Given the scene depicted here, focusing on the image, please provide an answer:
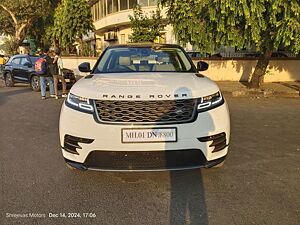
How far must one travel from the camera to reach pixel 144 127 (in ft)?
A: 8.06

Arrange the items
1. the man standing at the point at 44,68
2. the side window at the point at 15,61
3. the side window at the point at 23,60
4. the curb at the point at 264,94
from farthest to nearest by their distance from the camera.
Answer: the side window at the point at 15,61, the side window at the point at 23,60, the curb at the point at 264,94, the man standing at the point at 44,68

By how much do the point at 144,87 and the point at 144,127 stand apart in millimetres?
492

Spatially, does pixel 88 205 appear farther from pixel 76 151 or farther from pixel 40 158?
pixel 40 158

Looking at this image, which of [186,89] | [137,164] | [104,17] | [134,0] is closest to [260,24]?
[186,89]

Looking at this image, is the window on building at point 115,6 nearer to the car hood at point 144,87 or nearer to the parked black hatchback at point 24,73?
the parked black hatchback at point 24,73

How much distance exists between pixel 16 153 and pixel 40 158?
514 millimetres

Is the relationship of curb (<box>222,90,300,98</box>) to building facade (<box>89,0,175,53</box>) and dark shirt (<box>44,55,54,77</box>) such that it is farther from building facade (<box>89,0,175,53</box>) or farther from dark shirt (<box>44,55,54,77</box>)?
building facade (<box>89,0,175,53</box>)

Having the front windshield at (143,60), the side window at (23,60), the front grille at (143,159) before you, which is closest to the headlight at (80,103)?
the front grille at (143,159)

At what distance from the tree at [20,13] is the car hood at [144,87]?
1188 inches

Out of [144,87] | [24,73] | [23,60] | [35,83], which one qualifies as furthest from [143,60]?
[23,60]

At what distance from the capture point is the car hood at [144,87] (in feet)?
8.46

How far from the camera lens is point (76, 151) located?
261cm

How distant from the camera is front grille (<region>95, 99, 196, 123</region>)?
251 cm

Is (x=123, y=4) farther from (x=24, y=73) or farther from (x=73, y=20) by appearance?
(x=24, y=73)
